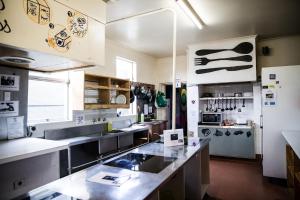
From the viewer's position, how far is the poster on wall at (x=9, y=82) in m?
2.44

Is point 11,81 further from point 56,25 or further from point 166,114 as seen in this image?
point 166,114

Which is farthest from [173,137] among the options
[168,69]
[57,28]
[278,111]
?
[168,69]

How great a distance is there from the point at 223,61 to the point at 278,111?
1808mm

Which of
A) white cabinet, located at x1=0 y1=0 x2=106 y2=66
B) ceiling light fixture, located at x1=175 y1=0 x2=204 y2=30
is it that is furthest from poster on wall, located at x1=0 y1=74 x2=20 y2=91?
ceiling light fixture, located at x1=175 y1=0 x2=204 y2=30

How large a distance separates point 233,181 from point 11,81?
12.5 ft

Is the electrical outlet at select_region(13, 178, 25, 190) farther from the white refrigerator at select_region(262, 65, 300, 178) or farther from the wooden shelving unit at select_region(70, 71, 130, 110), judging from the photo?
the white refrigerator at select_region(262, 65, 300, 178)

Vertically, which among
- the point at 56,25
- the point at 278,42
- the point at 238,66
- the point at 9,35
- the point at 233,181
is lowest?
the point at 233,181

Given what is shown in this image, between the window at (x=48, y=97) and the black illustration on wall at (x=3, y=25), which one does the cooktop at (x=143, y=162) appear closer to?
the black illustration on wall at (x=3, y=25)

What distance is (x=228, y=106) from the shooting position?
17.8 feet

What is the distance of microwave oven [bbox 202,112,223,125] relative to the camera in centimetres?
526

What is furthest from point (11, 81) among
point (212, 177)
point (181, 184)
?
point (212, 177)

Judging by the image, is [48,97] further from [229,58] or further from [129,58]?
[229,58]

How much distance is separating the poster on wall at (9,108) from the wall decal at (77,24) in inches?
56.8

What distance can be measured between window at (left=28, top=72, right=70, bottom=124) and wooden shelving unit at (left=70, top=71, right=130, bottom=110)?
7.0 inches
